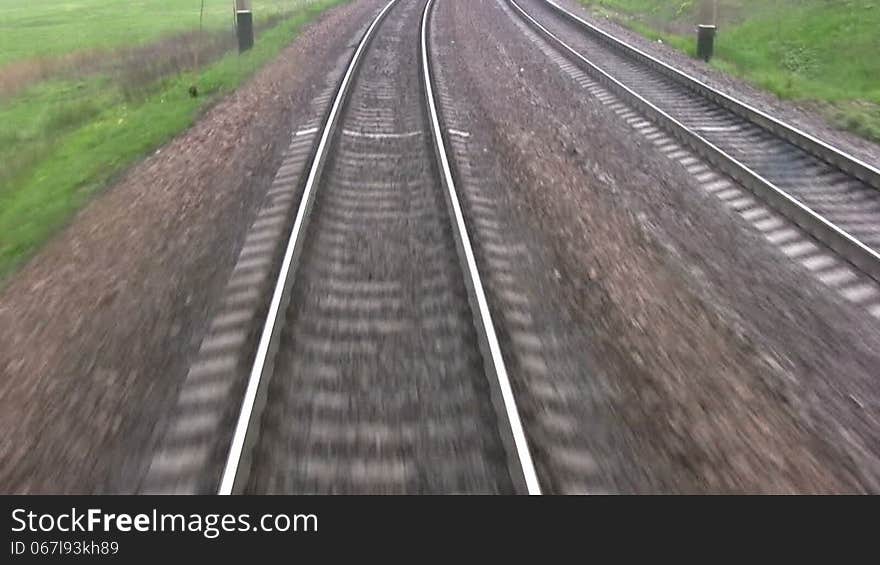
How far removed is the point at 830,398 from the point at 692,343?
1.15m

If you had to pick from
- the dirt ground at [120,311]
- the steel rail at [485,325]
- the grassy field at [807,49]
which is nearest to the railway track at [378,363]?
the steel rail at [485,325]

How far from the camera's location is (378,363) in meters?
6.01

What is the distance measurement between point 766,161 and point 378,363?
8.34 m

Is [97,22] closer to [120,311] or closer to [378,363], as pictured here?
[120,311]

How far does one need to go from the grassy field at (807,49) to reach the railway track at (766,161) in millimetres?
2236

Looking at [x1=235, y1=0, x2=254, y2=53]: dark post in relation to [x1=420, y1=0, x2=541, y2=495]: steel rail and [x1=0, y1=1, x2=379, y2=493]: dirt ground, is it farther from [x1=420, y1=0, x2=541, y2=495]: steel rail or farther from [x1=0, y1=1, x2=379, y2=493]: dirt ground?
[x1=420, y1=0, x2=541, y2=495]: steel rail

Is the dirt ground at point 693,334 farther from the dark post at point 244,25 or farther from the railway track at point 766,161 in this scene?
the dark post at point 244,25

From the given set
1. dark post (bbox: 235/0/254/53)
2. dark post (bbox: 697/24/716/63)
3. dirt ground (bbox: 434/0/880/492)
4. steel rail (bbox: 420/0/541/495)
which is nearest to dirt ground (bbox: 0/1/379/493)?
steel rail (bbox: 420/0/541/495)

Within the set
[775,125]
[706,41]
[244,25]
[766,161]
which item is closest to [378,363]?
[766,161]

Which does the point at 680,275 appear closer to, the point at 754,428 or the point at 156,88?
the point at 754,428

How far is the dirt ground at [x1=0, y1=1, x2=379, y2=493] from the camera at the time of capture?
5.27m

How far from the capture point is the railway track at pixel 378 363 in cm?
A: 483

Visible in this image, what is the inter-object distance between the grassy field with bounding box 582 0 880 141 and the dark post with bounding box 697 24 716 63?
0.40 metres

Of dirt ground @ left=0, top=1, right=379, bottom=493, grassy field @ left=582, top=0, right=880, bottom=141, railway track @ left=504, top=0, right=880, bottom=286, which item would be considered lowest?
dirt ground @ left=0, top=1, right=379, bottom=493
